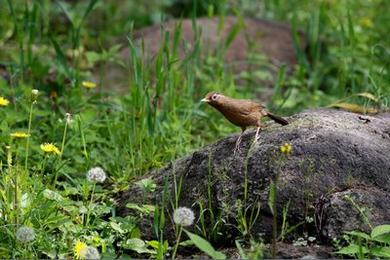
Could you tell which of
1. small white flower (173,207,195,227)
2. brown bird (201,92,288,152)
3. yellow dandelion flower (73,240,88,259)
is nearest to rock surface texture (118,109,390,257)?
brown bird (201,92,288,152)

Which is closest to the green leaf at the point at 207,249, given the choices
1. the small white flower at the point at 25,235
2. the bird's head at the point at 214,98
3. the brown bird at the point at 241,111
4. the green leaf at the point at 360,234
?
the green leaf at the point at 360,234

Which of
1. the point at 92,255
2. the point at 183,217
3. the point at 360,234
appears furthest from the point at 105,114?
the point at 360,234

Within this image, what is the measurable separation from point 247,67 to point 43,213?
340 centimetres

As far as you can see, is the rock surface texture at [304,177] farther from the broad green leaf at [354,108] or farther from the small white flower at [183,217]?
the broad green leaf at [354,108]

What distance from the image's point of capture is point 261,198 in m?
3.52

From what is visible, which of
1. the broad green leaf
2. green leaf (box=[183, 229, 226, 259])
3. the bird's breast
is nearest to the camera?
green leaf (box=[183, 229, 226, 259])

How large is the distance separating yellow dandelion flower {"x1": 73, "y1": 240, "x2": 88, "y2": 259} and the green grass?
0.29 ft

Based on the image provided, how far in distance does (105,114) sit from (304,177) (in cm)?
190

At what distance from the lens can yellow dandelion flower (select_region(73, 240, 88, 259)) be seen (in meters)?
3.12

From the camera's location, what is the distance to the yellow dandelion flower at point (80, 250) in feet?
10.2

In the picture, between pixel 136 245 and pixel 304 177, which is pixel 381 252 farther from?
pixel 136 245

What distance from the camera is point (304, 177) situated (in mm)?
3539

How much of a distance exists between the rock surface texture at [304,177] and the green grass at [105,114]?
0.78 ft

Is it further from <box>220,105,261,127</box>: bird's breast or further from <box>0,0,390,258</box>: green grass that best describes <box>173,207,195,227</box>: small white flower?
<box>220,105,261,127</box>: bird's breast
